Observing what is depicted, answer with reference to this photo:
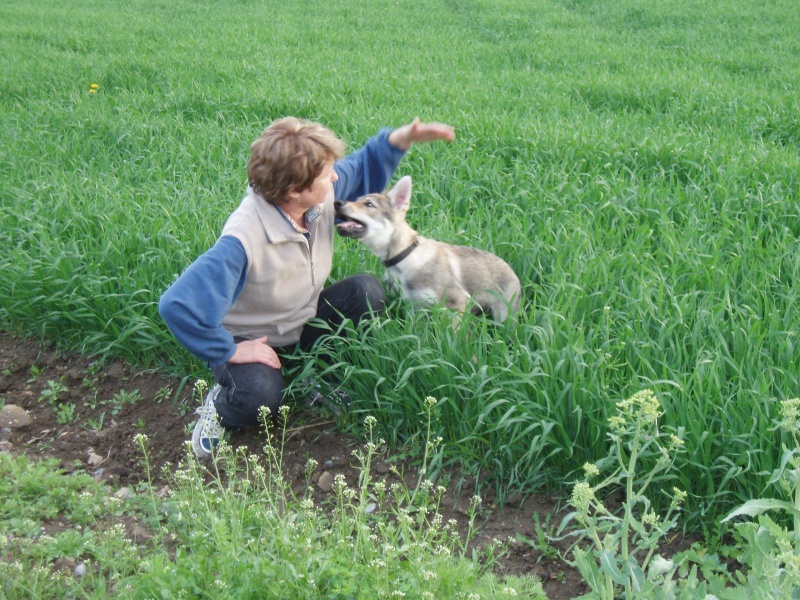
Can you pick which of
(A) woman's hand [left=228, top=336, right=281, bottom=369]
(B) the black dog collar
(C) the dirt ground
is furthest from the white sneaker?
(B) the black dog collar

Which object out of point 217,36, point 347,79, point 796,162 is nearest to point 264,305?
point 796,162

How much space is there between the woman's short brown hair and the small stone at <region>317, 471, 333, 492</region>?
3.86 feet

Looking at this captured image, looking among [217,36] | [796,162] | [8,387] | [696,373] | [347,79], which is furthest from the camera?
[217,36]

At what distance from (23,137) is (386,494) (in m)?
5.06

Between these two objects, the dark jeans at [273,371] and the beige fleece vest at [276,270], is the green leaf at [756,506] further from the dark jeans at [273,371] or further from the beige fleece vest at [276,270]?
the beige fleece vest at [276,270]

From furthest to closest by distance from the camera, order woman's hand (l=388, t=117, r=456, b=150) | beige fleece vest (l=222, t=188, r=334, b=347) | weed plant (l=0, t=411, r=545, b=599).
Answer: woman's hand (l=388, t=117, r=456, b=150), beige fleece vest (l=222, t=188, r=334, b=347), weed plant (l=0, t=411, r=545, b=599)

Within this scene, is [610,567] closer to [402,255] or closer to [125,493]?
[125,493]

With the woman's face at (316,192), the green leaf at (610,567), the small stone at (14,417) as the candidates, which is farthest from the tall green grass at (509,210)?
the green leaf at (610,567)

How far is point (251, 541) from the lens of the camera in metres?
2.33

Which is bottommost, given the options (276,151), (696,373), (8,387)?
(8,387)

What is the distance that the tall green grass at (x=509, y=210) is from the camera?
3168 mm

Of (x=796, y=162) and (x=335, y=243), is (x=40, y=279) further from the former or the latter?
(x=796, y=162)

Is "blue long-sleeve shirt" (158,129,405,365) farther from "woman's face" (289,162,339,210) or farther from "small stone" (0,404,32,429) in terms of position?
"small stone" (0,404,32,429)

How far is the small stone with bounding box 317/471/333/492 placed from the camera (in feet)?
10.7
